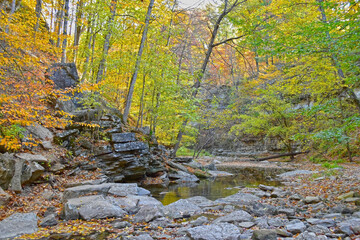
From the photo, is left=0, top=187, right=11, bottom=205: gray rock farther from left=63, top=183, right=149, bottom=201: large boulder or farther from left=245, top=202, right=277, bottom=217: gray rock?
left=245, top=202, right=277, bottom=217: gray rock

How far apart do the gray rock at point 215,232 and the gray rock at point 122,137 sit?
7.27 metres

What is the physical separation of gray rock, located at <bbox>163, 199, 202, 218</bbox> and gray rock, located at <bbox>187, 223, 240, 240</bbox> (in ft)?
4.78

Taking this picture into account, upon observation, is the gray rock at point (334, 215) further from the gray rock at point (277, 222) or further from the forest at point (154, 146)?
the gray rock at point (277, 222)

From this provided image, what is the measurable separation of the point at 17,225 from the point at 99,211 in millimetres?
1625

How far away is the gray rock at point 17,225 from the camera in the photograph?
4.29 meters

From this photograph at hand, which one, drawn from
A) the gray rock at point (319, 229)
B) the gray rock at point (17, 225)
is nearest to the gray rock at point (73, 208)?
the gray rock at point (17, 225)

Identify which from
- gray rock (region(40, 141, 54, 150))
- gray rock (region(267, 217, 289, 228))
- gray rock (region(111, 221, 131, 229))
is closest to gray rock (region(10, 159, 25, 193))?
gray rock (region(40, 141, 54, 150))

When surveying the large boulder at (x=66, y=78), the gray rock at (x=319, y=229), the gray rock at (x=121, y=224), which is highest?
the large boulder at (x=66, y=78)

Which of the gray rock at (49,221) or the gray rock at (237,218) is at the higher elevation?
the gray rock at (237,218)

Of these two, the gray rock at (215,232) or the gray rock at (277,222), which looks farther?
the gray rock at (277,222)

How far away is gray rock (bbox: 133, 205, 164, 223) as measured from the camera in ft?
17.6

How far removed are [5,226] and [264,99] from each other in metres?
20.0

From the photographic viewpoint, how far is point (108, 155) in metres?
10.1

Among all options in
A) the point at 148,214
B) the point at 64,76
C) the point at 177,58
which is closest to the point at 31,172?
the point at 148,214
